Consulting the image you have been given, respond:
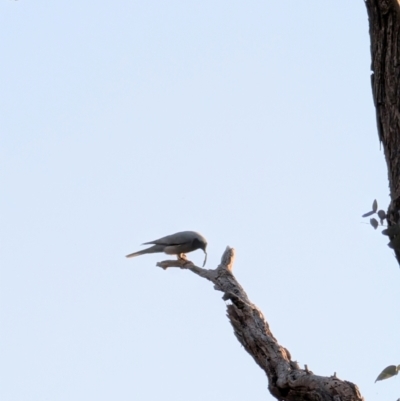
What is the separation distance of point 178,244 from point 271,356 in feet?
20.1

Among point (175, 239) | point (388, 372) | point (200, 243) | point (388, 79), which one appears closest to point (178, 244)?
point (175, 239)

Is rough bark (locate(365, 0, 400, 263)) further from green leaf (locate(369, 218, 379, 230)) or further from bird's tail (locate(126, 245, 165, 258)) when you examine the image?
bird's tail (locate(126, 245, 165, 258))

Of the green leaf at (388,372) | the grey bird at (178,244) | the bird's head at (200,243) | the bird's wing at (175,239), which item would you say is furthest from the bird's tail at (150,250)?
the green leaf at (388,372)

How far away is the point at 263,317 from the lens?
6.67 m

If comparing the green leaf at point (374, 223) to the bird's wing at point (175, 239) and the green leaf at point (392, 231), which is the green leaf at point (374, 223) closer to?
the green leaf at point (392, 231)

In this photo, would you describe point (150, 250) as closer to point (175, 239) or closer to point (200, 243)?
point (175, 239)

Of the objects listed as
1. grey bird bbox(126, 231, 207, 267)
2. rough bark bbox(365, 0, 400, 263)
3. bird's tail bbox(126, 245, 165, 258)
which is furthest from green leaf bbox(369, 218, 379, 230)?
bird's tail bbox(126, 245, 165, 258)

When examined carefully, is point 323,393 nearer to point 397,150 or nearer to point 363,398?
point 363,398

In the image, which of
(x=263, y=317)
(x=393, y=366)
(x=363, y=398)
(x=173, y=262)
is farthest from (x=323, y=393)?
(x=173, y=262)

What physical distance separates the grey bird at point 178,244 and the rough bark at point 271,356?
4.04 metres

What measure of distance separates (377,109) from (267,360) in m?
3.29

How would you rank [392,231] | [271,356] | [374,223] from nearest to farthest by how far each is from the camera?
1. [392,231]
2. [374,223]
3. [271,356]

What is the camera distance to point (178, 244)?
12.1 m

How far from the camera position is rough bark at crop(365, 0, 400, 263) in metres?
2.99
